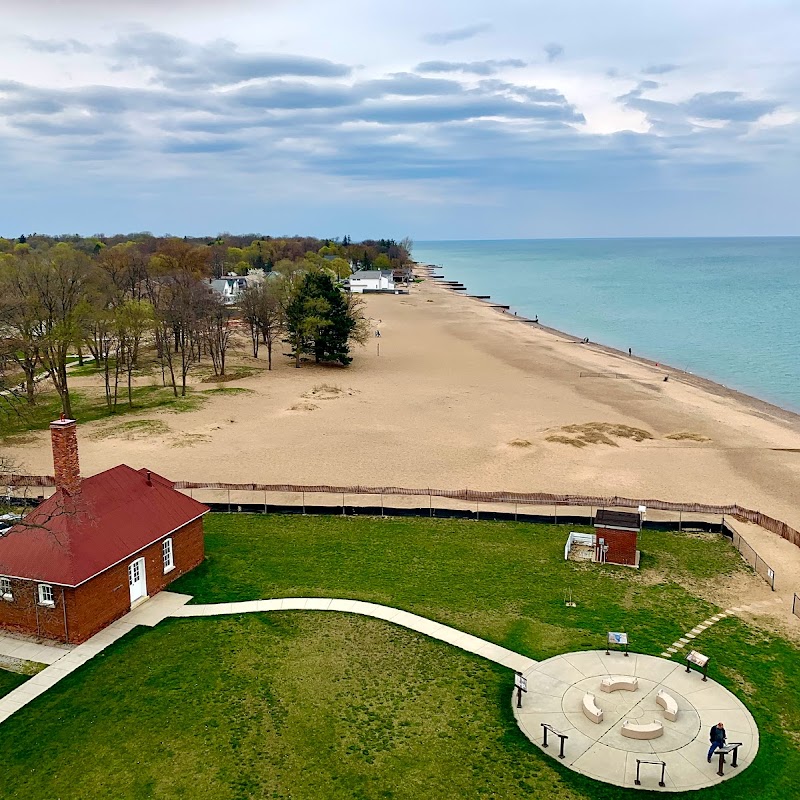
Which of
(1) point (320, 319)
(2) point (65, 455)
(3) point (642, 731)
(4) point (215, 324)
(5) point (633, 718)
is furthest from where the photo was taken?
(1) point (320, 319)

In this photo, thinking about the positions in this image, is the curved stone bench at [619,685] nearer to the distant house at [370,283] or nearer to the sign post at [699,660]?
the sign post at [699,660]

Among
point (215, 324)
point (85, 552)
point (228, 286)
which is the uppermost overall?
point (228, 286)

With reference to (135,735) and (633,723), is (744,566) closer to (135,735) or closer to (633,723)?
(633,723)

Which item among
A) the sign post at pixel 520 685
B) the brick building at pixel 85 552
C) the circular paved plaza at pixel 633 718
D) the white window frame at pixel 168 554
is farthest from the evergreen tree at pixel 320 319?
the sign post at pixel 520 685

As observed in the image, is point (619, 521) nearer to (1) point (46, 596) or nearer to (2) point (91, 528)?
(2) point (91, 528)

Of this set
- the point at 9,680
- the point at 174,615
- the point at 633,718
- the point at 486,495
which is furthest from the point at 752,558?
the point at 9,680
